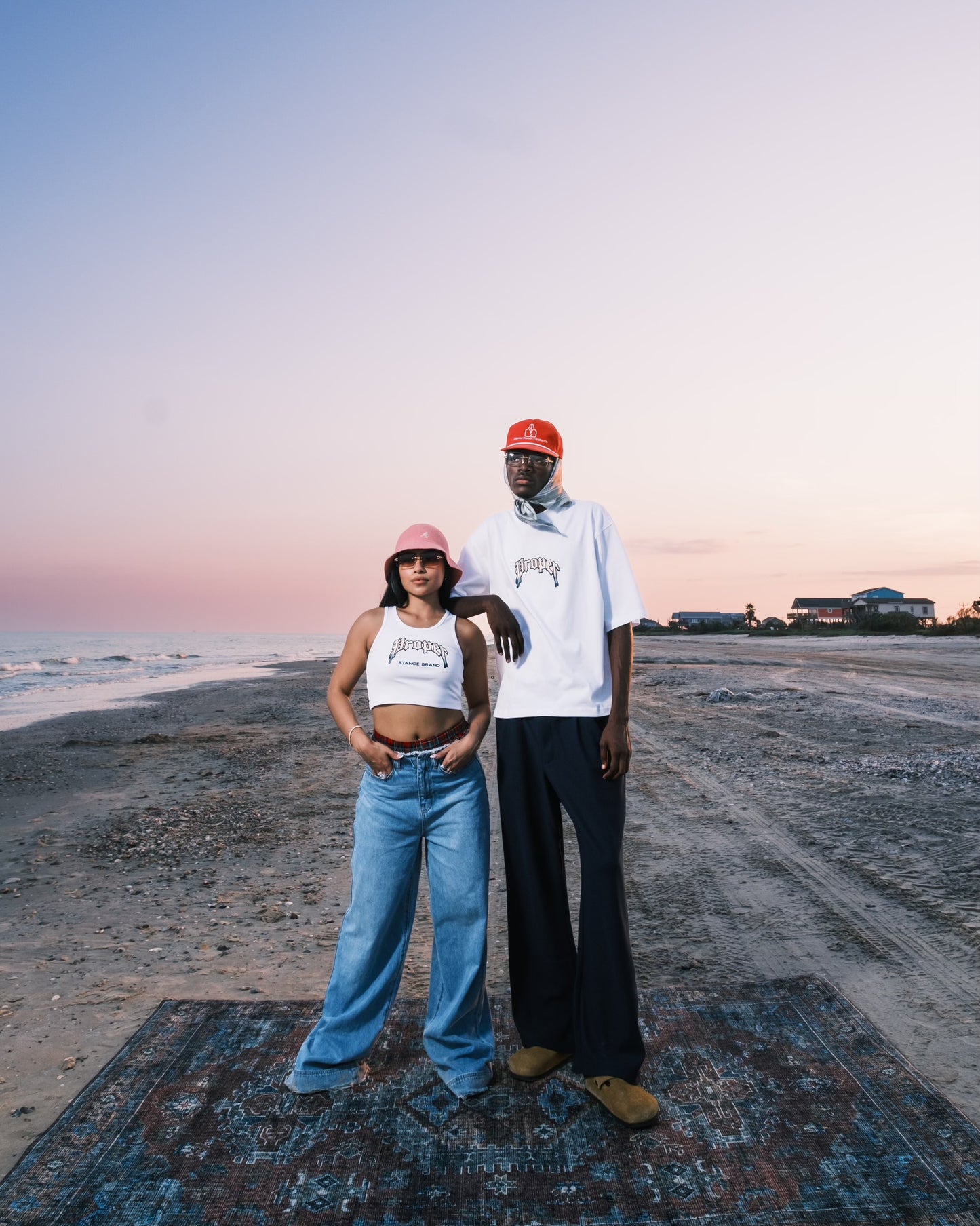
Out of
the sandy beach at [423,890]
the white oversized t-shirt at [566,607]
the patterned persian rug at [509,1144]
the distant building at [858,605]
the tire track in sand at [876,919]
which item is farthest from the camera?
the distant building at [858,605]

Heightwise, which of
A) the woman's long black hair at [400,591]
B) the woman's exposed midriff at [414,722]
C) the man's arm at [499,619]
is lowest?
the woman's exposed midriff at [414,722]

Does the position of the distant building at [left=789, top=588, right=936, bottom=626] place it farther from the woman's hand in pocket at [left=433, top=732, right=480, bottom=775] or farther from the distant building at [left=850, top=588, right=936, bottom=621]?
the woman's hand in pocket at [left=433, top=732, right=480, bottom=775]

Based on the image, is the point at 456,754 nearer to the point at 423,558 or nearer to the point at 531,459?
the point at 423,558

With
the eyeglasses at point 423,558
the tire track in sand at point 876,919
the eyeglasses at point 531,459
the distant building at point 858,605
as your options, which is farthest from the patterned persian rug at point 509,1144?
the distant building at point 858,605

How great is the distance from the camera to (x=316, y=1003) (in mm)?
3744

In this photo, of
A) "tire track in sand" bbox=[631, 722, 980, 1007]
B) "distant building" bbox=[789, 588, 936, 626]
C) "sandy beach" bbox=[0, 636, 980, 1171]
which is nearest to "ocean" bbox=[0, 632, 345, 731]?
"sandy beach" bbox=[0, 636, 980, 1171]

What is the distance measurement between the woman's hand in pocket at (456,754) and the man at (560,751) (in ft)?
0.46

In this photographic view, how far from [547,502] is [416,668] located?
0.86 m

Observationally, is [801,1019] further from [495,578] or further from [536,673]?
[495,578]

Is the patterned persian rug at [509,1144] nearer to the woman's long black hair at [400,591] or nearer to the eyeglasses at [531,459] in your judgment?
the woman's long black hair at [400,591]

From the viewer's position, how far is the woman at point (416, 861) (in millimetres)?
3031

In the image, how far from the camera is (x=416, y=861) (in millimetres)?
3131

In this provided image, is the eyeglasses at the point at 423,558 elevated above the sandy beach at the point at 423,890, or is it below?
above

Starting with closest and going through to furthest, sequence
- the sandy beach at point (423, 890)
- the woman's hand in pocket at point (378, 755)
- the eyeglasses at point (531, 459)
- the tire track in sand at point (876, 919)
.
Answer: the woman's hand in pocket at point (378, 755)
the eyeglasses at point (531, 459)
the sandy beach at point (423, 890)
the tire track in sand at point (876, 919)
